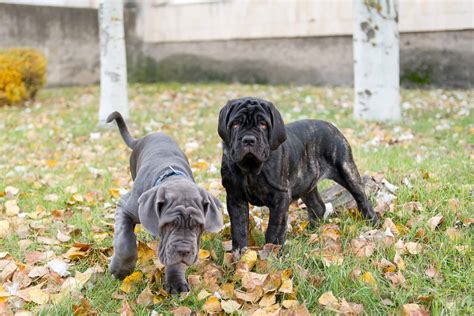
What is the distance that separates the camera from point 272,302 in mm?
3783

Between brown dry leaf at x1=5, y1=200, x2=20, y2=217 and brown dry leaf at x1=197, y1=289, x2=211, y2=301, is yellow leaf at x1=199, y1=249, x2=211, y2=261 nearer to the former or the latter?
brown dry leaf at x1=197, y1=289, x2=211, y2=301

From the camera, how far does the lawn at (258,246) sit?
3807 millimetres

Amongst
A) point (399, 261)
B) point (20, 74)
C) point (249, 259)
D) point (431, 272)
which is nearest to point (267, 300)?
point (249, 259)

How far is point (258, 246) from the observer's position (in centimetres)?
482

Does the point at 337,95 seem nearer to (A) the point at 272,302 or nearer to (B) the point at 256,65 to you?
(B) the point at 256,65

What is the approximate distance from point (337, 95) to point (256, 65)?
391cm

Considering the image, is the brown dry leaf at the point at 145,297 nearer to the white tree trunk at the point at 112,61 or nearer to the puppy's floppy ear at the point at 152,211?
the puppy's floppy ear at the point at 152,211

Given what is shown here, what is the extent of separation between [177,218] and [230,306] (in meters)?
0.66

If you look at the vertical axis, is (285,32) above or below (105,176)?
above

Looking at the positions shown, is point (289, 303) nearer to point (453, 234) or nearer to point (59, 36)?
point (453, 234)

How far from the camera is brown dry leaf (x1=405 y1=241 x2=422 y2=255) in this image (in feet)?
14.1

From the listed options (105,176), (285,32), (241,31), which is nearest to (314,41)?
(285,32)

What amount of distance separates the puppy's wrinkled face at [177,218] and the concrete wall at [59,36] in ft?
47.4

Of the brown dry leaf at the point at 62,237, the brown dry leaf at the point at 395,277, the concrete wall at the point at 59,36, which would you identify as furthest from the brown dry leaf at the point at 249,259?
the concrete wall at the point at 59,36
